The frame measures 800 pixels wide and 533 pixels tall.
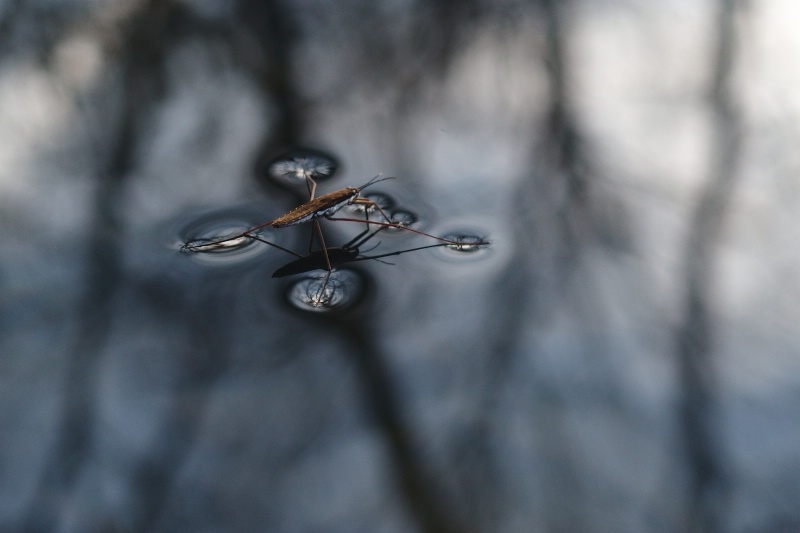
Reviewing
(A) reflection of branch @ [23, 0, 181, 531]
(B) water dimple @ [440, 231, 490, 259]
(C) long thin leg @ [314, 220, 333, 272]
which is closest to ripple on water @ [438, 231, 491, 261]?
(B) water dimple @ [440, 231, 490, 259]

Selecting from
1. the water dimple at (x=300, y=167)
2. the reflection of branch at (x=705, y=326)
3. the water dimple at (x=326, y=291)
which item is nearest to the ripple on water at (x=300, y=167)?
the water dimple at (x=300, y=167)

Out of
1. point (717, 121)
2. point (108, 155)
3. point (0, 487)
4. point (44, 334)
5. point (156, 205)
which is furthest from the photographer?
point (717, 121)

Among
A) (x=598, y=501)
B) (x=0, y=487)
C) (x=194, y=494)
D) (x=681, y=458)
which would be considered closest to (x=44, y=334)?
(x=0, y=487)

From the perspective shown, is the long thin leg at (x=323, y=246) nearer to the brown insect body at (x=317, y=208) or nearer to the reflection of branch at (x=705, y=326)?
the brown insect body at (x=317, y=208)

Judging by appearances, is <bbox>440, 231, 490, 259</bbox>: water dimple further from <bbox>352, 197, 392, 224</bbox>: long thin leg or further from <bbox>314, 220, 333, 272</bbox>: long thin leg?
<bbox>314, 220, 333, 272</bbox>: long thin leg

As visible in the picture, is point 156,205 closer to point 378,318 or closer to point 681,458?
point 378,318

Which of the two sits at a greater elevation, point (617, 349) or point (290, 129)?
point (290, 129)

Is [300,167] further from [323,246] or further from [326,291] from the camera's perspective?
[326,291]
